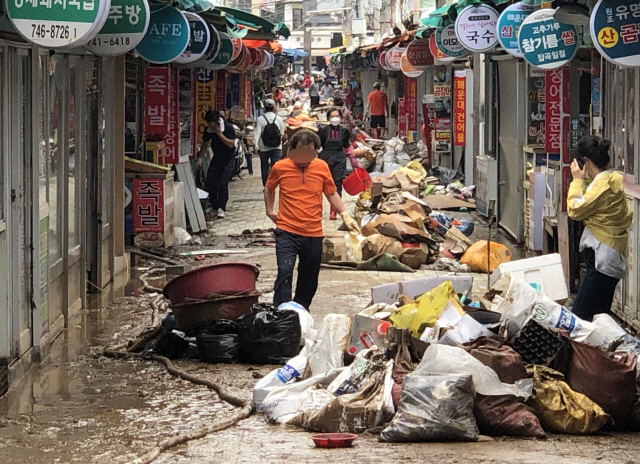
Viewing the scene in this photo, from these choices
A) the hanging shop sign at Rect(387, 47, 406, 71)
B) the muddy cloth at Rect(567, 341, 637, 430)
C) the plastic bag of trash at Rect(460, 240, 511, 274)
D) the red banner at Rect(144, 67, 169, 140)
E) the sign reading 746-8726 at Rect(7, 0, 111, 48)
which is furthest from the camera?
the hanging shop sign at Rect(387, 47, 406, 71)

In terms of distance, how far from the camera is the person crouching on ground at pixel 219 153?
19406 mm

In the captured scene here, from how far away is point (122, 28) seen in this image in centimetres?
995

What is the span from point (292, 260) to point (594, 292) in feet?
9.12

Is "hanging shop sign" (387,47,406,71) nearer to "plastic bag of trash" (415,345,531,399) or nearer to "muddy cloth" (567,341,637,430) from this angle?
"muddy cloth" (567,341,637,430)

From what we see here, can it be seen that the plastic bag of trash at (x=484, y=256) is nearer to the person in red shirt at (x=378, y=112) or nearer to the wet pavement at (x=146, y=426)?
the wet pavement at (x=146, y=426)

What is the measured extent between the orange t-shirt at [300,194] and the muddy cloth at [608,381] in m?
3.56

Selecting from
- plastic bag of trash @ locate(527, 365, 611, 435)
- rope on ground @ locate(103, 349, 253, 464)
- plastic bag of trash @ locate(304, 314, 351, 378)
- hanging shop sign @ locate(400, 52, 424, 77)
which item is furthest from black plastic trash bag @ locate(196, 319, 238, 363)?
hanging shop sign @ locate(400, 52, 424, 77)

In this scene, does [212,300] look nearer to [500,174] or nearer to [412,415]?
[412,415]

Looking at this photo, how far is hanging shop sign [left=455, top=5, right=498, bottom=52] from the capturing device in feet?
49.2

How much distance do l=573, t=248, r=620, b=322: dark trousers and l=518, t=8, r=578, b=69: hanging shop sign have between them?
10.2ft

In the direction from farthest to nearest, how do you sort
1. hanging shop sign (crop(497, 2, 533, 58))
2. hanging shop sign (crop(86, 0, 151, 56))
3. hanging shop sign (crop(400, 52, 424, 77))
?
hanging shop sign (crop(400, 52, 424, 77)), hanging shop sign (crop(497, 2, 533, 58)), hanging shop sign (crop(86, 0, 151, 56))

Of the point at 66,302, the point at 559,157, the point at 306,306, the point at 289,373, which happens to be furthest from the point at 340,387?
the point at 559,157

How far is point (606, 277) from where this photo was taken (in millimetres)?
8539

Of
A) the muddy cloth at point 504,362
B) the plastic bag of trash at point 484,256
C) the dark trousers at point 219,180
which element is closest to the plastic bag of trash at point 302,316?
the muddy cloth at point 504,362
